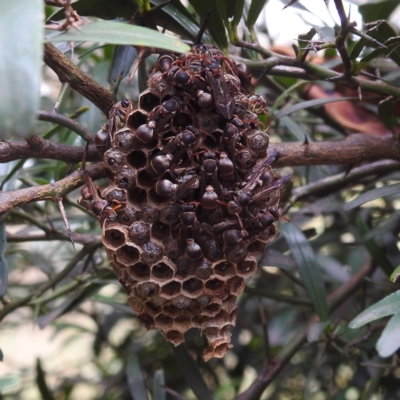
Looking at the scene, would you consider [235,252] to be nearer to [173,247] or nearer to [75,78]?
[173,247]

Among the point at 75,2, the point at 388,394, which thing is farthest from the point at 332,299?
the point at 75,2

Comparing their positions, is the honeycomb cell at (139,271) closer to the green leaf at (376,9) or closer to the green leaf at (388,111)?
the green leaf at (388,111)

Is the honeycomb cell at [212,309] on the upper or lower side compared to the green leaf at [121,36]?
lower

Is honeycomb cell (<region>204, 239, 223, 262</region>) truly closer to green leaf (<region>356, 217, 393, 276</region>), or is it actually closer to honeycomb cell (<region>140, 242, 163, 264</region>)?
honeycomb cell (<region>140, 242, 163, 264</region>)

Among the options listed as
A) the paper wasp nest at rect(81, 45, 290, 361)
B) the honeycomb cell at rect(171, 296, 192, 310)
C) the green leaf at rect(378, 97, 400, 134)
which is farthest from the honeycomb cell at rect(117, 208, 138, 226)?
the green leaf at rect(378, 97, 400, 134)

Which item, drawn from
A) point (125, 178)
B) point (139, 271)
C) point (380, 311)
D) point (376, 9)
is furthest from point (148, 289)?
point (376, 9)

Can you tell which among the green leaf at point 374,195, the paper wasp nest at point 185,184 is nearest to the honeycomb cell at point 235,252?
the paper wasp nest at point 185,184

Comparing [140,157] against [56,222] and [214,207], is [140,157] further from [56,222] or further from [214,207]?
[56,222]
